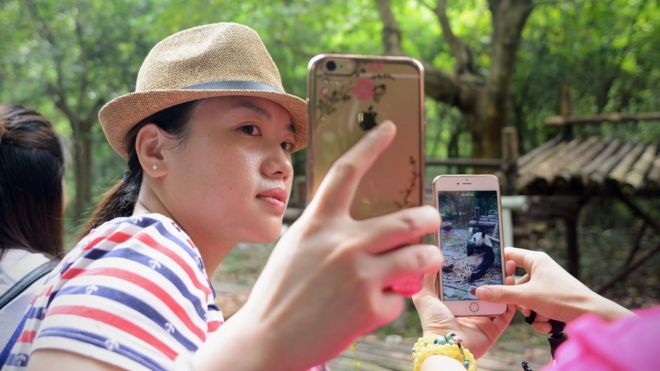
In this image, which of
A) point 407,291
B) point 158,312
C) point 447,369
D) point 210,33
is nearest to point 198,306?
point 158,312

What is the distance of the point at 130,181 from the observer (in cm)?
143

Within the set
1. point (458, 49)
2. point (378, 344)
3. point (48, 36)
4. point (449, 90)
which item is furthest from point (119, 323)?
point (48, 36)

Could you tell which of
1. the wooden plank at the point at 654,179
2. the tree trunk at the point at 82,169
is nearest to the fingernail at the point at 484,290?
the wooden plank at the point at 654,179

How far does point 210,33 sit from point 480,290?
2.66 ft

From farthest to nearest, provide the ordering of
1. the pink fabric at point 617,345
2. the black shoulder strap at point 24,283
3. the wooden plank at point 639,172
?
the wooden plank at point 639,172 → the black shoulder strap at point 24,283 → the pink fabric at point 617,345

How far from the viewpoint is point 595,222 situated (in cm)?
1167

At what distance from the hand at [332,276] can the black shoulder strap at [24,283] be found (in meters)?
1.13

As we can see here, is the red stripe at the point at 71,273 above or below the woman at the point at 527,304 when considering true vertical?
above

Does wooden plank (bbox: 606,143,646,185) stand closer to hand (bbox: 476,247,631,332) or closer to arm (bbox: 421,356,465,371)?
hand (bbox: 476,247,631,332)

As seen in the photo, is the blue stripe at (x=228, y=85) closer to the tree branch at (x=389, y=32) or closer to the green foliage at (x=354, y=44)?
the green foliage at (x=354, y=44)

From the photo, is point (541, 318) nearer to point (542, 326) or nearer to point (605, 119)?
point (542, 326)

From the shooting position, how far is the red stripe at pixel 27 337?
90cm

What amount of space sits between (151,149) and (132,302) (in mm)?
547

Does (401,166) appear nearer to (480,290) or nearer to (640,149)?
(480,290)
